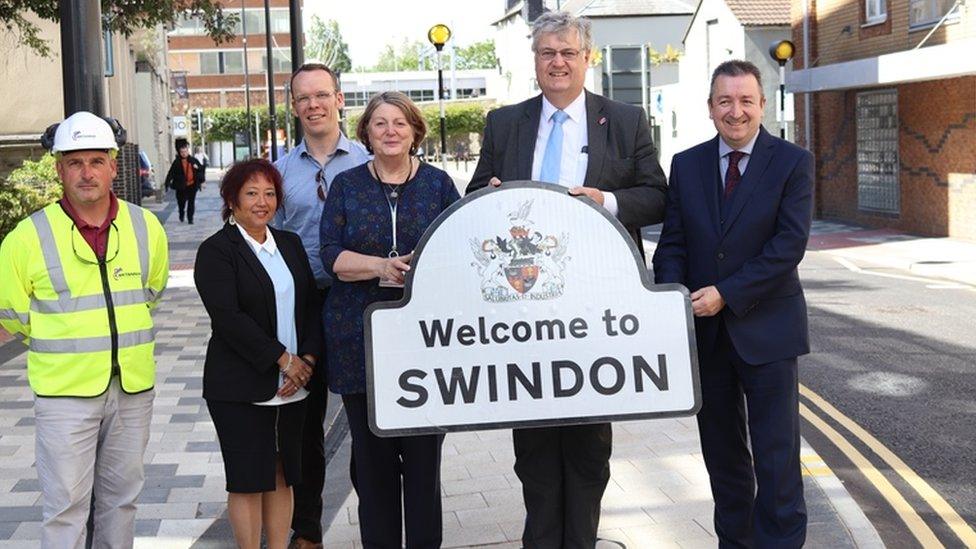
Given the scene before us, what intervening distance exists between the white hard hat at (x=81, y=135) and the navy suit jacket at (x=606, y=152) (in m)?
1.37

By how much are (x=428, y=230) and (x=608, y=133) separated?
838 mm

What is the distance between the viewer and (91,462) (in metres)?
4.82

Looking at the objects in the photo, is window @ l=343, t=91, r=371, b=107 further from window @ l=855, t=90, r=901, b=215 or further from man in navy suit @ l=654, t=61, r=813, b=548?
man in navy suit @ l=654, t=61, r=813, b=548

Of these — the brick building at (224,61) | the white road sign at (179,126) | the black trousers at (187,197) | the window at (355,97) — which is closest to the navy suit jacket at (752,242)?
the black trousers at (187,197)

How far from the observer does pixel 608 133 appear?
16.4ft

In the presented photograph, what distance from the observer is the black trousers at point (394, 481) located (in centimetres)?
507

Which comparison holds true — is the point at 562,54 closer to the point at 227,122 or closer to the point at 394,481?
the point at 394,481

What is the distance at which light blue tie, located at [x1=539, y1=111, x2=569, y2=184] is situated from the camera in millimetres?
5051

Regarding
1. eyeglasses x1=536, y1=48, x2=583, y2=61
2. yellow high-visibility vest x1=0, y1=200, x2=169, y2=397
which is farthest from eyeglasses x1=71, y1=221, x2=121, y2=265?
eyeglasses x1=536, y1=48, x2=583, y2=61

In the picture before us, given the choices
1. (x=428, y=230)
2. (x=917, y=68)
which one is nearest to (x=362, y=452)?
(x=428, y=230)

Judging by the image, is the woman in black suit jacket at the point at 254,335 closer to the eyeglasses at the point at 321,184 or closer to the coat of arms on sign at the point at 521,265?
the eyeglasses at the point at 321,184

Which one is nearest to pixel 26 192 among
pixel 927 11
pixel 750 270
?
pixel 750 270

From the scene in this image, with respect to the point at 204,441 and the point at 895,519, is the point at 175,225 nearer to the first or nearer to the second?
the point at 204,441

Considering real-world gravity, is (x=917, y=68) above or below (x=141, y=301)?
above
